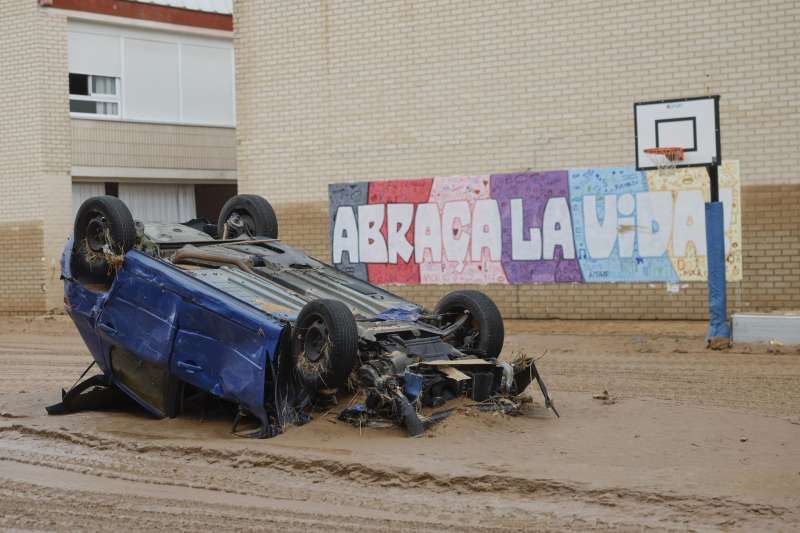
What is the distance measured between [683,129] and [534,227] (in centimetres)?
385

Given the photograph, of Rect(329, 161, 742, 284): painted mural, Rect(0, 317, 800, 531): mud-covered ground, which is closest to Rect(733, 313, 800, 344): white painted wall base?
Rect(329, 161, 742, 284): painted mural

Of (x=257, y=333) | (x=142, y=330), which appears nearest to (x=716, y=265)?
(x=257, y=333)

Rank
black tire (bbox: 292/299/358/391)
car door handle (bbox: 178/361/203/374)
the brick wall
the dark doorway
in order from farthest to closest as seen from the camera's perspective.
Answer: the dark doorway, the brick wall, car door handle (bbox: 178/361/203/374), black tire (bbox: 292/299/358/391)

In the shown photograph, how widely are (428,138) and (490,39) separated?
2110 millimetres

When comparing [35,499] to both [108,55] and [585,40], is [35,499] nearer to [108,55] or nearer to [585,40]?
[585,40]

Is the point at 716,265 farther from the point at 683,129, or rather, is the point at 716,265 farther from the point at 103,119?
the point at 103,119

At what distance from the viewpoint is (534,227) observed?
18516 millimetres

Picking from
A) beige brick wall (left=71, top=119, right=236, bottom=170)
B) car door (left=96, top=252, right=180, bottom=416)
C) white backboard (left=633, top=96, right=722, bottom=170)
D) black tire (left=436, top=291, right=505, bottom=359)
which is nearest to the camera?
car door (left=96, top=252, right=180, bottom=416)

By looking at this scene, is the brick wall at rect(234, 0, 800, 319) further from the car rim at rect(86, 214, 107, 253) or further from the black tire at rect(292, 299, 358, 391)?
the black tire at rect(292, 299, 358, 391)

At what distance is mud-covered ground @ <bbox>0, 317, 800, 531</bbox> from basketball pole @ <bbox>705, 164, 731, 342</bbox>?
3.45 metres

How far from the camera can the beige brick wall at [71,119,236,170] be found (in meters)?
24.8

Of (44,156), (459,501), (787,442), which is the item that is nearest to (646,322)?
(787,442)

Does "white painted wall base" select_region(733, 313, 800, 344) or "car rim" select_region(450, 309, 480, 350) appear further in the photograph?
"white painted wall base" select_region(733, 313, 800, 344)

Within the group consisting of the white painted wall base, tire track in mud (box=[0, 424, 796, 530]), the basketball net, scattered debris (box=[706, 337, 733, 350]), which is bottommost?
tire track in mud (box=[0, 424, 796, 530])
